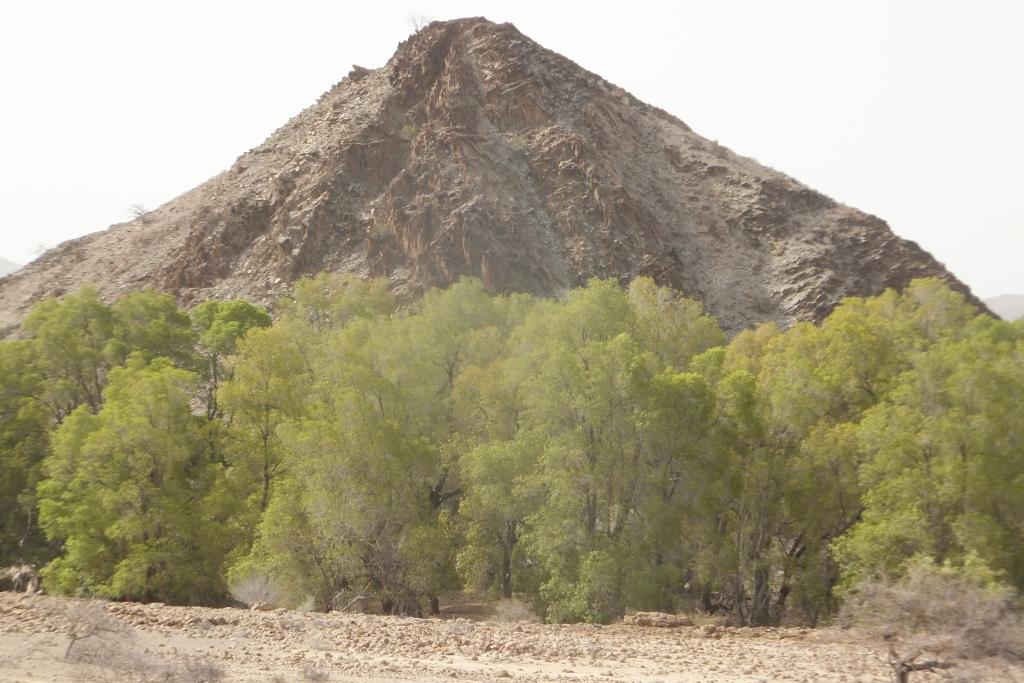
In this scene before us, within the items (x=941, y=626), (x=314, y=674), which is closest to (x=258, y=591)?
(x=314, y=674)

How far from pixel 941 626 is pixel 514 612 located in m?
15.1

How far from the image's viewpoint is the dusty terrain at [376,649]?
17781 mm

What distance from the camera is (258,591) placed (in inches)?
1244

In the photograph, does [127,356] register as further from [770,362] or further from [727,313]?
[727,313]

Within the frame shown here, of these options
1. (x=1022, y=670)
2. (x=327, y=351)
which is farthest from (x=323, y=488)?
(x=1022, y=670)

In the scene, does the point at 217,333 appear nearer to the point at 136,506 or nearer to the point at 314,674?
the point at 136,506

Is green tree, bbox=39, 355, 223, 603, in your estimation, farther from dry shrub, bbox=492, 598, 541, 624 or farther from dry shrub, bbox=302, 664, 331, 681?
dry shrub, bbox=302, 664, 331, 681

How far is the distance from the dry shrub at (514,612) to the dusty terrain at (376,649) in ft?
9.58

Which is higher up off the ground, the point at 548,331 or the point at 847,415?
the point at 548,331

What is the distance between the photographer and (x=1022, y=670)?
720 inches

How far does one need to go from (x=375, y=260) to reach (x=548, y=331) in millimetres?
37455

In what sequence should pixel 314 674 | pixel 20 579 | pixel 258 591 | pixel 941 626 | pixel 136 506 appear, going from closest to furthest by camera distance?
pixel 314 674, pixel 941 626, pixel 258 591, pixel 136 506, pixel 20 579

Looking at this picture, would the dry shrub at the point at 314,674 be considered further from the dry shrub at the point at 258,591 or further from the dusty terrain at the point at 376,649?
the dry shrub at the point at 258,591

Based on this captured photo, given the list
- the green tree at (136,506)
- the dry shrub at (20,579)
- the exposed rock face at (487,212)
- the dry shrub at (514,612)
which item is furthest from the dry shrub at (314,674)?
the exposed rock face at (487,212)
